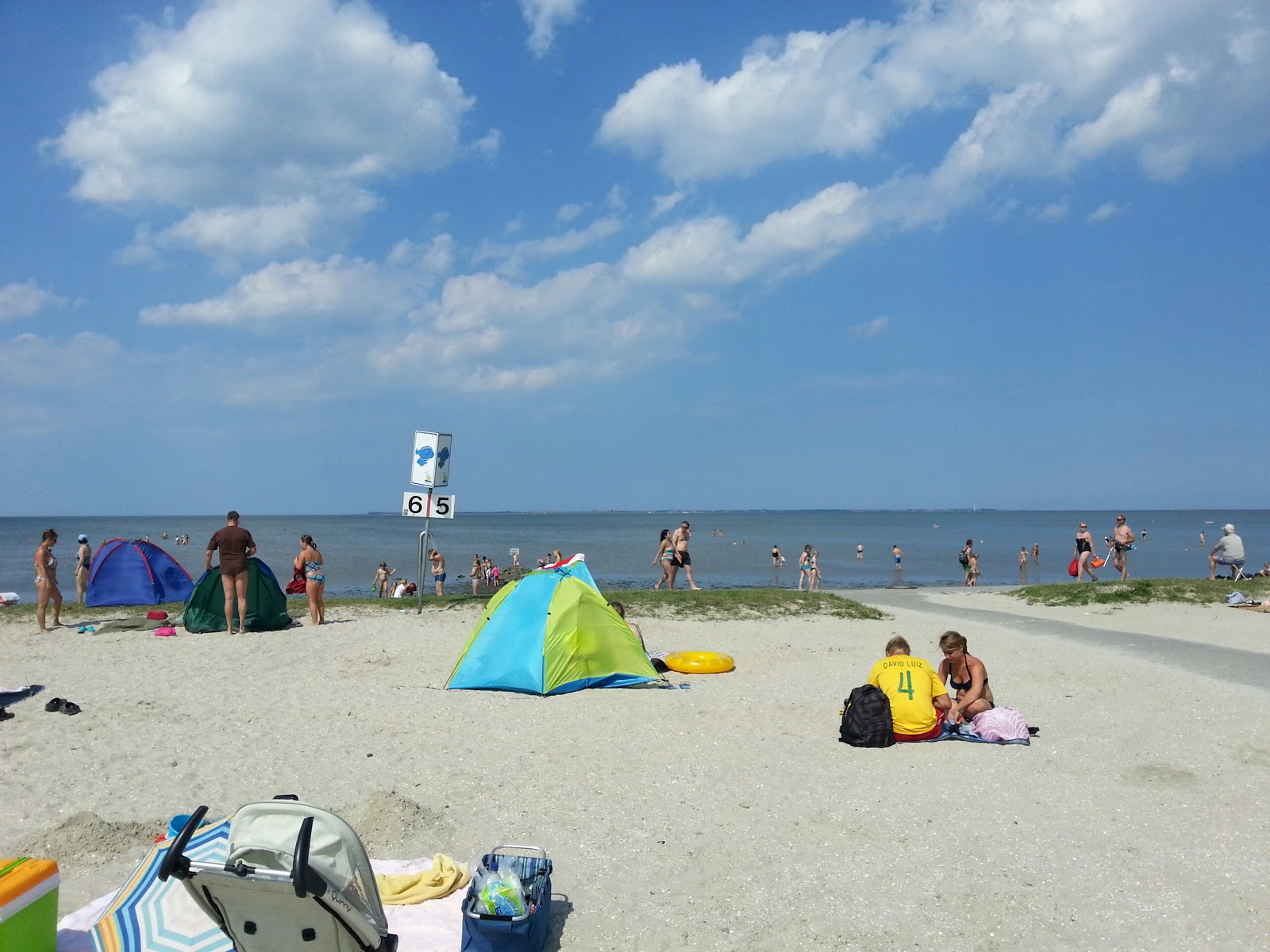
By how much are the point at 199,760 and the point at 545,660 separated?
3691 mm

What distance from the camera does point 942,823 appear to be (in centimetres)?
607

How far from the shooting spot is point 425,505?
15695 mm

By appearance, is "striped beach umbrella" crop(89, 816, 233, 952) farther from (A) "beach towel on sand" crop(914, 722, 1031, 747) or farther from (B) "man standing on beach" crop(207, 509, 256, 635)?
(B) "man standing on beach" crop(207, 509, 256, 635)

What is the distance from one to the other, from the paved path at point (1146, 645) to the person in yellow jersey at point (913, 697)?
514 centimetres

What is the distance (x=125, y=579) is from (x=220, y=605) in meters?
5.26

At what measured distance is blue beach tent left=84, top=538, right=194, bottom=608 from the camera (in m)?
17.6

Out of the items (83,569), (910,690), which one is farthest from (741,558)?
(910,690)

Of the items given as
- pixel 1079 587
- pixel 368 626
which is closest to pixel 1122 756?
pixel 368 626

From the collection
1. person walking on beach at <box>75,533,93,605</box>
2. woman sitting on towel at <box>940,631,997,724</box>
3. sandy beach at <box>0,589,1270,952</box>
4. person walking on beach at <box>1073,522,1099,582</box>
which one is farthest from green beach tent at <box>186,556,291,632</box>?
person walking on beach at <box>1073,522,1099,582</box>

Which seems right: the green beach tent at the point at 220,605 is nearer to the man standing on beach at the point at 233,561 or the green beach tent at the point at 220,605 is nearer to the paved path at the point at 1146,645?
the man standing on beach at the point at 233,561

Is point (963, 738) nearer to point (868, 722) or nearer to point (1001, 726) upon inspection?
point (1001, 726)

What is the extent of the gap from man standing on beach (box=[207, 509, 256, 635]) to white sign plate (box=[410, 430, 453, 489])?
308cm

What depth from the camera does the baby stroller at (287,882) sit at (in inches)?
132

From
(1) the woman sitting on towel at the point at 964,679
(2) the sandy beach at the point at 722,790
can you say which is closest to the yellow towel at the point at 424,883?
(2) the sandy beach at the point at 722,790
